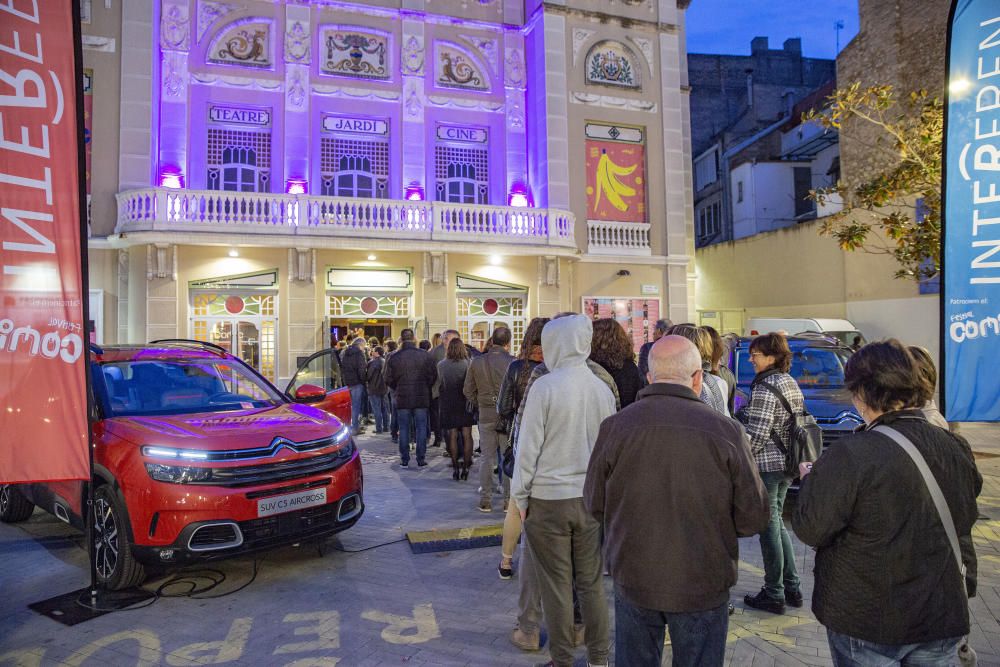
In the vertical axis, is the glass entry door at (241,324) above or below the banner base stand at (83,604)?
above

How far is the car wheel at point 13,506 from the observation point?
6.65m

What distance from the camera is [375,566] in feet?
17.7

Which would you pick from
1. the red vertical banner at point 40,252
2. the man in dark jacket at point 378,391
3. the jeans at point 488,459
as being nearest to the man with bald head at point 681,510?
the red vertical banner at point 40,252

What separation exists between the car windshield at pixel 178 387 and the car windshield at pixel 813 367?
19.4 ft

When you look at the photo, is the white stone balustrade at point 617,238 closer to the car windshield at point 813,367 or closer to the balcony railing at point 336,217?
the balcony railing at point 336,217

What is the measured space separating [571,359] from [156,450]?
3.13 m

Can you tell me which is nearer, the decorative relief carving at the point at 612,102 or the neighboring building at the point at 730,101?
the decorative relief carving at the point at 612,102

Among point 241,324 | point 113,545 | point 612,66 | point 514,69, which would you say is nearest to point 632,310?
point 612,66

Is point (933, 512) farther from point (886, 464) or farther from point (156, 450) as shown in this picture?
point (156, 450)

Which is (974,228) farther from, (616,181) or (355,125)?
(355,125)

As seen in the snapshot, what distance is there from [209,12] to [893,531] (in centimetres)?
1915

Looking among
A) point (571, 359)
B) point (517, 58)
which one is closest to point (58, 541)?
point (571, 359)

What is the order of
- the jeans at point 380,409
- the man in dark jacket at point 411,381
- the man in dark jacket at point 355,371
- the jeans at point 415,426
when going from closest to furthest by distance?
the man in dark jacket at point 411,381, the jeans at point 415,426, the man in dark jacket at point 355,371, the jeans at point 380,409

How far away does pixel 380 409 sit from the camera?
12688 mm
